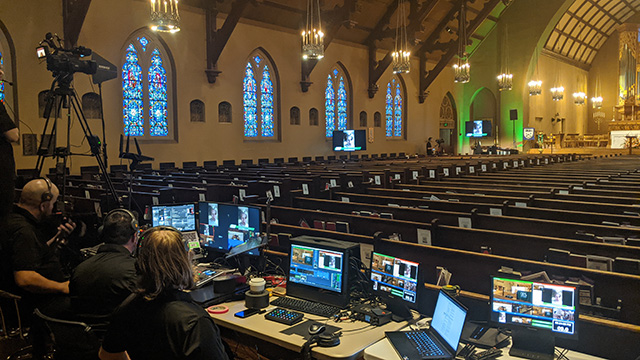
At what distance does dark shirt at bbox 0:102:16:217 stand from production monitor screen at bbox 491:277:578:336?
3.11 meters

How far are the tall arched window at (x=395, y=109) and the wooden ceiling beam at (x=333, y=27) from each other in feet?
17.6

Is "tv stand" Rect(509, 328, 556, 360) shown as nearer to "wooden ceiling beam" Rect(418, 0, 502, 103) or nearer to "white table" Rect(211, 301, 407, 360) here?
"white table" Rect(211, 301, 407, 360)

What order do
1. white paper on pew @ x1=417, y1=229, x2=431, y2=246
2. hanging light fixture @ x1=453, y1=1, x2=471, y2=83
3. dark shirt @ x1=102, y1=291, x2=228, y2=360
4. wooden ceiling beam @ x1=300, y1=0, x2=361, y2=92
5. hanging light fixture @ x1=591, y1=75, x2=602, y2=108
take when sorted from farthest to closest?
hanging light fixture @ x1=591, y1=75, x2=602, y2=108 < hanging light fixture @ x1=453, y1=1, x2=471, y2=83 < wooden ceiling beam @ x1=300, y1=0, x2=361, y2=92 < white paper on pew @ x1=417, y1=229, x2=431, y2=246 < dark shirt @ x1=102, y1=291, x2=228, y2=360

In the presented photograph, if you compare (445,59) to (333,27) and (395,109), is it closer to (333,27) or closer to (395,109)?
(395,109)

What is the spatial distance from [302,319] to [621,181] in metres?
7.53

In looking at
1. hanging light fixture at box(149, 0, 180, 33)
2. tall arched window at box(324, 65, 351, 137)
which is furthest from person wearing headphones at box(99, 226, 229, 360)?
tall arched window at box(324, 65, 351, 137)

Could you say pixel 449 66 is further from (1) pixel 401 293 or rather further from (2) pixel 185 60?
(1) pixel 401 293

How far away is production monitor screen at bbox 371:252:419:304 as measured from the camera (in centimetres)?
278

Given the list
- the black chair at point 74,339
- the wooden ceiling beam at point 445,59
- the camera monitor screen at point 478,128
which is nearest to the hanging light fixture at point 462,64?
the wooden ceiling beam at point 445,59

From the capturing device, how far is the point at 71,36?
34.9 ft

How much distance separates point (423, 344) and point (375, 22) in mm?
17294

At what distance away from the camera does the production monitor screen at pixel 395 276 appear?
278cm

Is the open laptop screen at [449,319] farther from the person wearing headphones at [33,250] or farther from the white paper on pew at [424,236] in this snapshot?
the person wearing headphones at [33,250]

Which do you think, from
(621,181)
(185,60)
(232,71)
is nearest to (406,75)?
(232,71)
